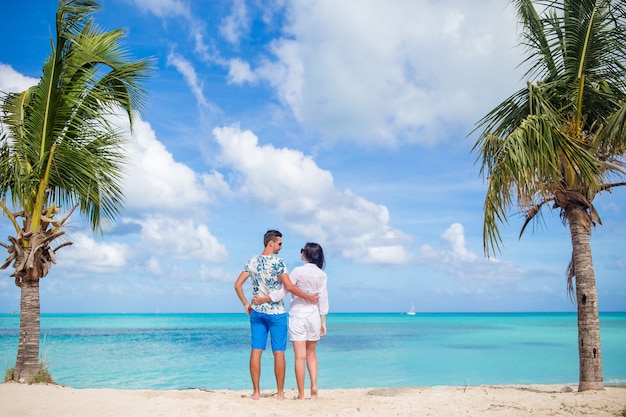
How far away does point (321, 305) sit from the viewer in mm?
6012

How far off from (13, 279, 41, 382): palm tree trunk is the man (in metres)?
3.95

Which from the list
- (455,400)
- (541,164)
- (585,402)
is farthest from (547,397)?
(541,164)

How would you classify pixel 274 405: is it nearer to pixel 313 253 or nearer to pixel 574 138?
pixel 313 253

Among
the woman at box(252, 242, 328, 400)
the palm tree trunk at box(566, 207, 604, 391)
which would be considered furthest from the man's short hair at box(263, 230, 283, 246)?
the palm tree trunk at box(566, 207, 604, 391)

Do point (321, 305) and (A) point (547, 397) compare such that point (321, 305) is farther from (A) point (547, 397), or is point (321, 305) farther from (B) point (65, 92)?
(B) point (65, 92)

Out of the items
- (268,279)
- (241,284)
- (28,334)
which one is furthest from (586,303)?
(28,334)

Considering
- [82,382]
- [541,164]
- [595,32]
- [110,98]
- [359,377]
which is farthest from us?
[359,377]

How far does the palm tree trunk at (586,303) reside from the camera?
296 inches

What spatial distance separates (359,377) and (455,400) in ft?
27.7

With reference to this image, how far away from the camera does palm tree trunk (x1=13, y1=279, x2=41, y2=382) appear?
7.64m

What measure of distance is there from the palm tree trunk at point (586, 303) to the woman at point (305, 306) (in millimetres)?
4288

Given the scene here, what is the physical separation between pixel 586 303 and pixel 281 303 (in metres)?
4.84

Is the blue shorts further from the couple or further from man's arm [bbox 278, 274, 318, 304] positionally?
man's arm [bbox 278, 274, 318, 304]

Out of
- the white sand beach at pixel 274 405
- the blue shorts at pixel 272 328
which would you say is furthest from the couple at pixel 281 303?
the white sand beach at pixel 274 405
